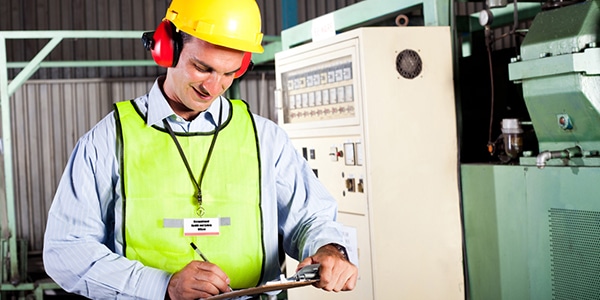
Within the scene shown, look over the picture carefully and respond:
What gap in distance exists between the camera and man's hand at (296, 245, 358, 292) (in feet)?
6.54

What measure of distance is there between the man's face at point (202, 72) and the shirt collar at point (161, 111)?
0.04 meters

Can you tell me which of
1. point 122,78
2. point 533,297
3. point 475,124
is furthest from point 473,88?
point 122,78

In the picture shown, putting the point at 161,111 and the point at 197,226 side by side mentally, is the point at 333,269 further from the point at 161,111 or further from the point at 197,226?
the point at 161,111

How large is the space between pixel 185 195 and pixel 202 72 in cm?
37

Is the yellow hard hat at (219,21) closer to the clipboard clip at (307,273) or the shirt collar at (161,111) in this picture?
the shirt collar at (161,111)

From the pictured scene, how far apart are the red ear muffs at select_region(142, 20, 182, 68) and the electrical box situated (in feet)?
6.37

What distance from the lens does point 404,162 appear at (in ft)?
13.3

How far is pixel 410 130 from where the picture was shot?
4.05 meters

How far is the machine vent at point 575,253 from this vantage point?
3209 millimetres

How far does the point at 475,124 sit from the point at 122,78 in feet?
25.4

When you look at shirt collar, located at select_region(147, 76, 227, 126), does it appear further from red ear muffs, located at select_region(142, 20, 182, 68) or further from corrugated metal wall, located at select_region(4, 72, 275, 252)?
corrugated metal wall, located at select_region(4, 72, 275, 252)

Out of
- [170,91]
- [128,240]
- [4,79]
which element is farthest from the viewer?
[4,79]

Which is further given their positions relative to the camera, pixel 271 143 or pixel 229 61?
pixel 271 143

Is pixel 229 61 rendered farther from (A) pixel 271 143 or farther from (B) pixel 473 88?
(B) pixel 473 88
